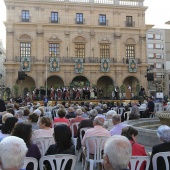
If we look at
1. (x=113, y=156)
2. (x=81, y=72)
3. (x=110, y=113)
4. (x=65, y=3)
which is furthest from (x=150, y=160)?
(x=65, y=3)

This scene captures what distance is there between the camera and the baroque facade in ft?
129

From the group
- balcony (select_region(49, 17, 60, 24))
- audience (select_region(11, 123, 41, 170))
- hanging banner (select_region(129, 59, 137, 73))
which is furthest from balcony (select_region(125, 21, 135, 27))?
audience (select_region(11, 123, 41, 170))

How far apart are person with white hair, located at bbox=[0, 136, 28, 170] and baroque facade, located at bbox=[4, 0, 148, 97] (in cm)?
3498

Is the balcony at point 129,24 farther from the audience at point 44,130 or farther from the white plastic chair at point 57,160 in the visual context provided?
the white plastic chair at point 57,160

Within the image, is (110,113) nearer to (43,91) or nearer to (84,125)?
(84,125)

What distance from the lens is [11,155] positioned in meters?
2.98

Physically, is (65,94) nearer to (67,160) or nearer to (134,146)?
(134,146)

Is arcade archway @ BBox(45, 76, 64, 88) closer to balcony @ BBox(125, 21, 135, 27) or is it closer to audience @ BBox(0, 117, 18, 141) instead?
balcony @ BBox(125, 21, 135, 27)

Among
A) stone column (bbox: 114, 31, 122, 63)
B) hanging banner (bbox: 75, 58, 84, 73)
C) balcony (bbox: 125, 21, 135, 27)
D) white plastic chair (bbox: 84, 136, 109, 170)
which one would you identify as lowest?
white plastic chair (bbox: 84, 136, 109, 170)

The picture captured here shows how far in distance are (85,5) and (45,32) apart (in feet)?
22.7

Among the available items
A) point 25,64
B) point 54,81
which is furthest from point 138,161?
point 54,81

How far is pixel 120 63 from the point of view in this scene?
41.5 meters

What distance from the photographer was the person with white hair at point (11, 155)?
296 centimetres

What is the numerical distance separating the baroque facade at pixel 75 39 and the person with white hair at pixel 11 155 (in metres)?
35.0
